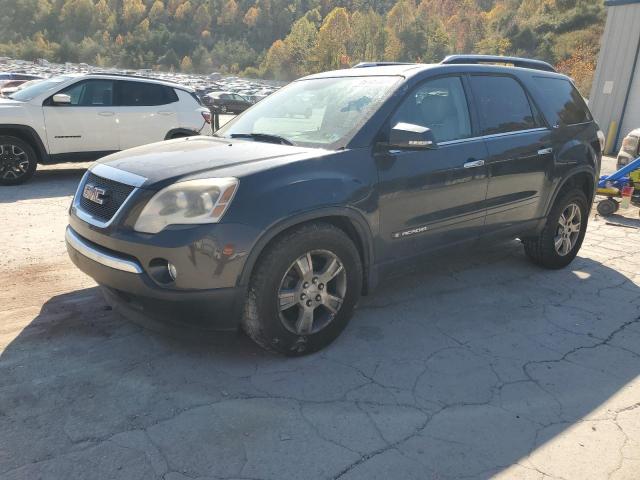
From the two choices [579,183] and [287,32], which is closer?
[579,183]

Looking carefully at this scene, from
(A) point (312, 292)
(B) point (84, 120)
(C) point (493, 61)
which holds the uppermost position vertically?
(C) point (493, 61)

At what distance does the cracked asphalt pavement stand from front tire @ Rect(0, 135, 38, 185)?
3962mm

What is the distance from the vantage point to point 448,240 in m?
3.95

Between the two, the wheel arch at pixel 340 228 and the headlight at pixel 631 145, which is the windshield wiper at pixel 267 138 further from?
the headlight at pixel 631 145

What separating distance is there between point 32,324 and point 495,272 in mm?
3877

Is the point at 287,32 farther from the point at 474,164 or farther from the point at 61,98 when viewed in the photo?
the point at 474,164

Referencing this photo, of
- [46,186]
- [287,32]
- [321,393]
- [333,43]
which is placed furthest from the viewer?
[287,32]

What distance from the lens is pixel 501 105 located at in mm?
4324

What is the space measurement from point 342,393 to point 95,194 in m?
1.87

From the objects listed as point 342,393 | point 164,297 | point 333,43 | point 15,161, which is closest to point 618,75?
point 15,161

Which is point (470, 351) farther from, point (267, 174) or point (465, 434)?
point (267, 174)

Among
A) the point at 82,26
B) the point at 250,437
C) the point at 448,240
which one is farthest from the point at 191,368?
the point at 82,26

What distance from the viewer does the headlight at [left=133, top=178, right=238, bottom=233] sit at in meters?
2.82

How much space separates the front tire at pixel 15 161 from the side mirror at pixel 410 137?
257 inches
